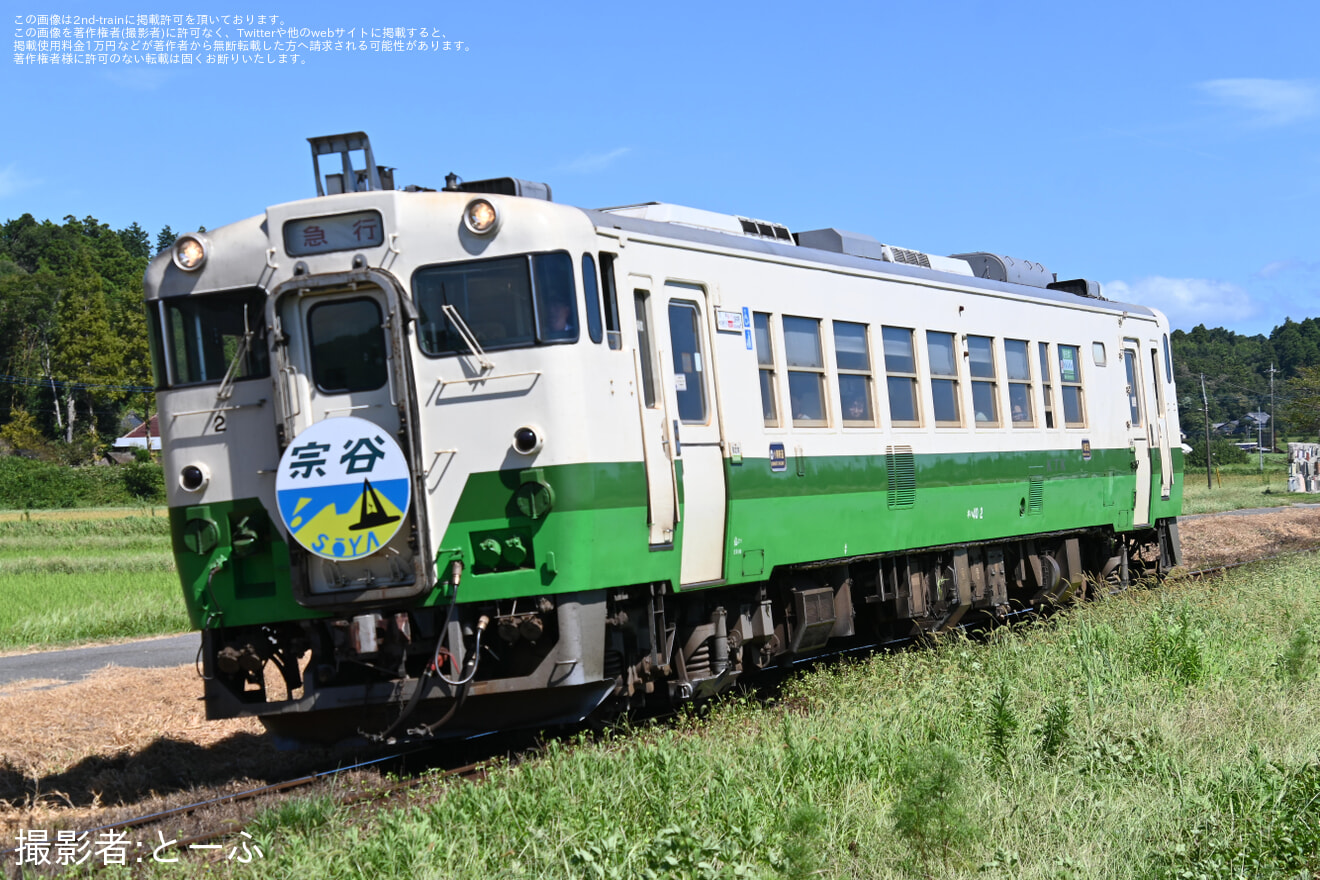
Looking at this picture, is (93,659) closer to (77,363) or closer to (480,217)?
(480,217)

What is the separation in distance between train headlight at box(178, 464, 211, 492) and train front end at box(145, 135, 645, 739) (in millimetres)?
A: 18

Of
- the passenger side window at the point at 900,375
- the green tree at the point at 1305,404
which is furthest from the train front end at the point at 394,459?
the green tree at the point at 1305,404

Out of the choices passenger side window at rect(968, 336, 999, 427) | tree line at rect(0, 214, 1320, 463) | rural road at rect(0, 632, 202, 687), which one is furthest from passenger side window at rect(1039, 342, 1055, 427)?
tree line at rect(0, 214, 1320, 463)

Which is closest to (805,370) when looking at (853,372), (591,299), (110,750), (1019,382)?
(853,372)

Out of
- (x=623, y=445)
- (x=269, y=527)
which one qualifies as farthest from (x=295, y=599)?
(x=623, y=445)

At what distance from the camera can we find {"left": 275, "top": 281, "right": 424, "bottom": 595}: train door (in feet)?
27.4

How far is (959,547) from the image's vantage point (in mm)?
13562

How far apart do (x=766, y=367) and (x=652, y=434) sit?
5.85 ft

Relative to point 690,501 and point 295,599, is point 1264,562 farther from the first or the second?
point 295,599

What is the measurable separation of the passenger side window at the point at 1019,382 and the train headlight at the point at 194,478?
8370mm

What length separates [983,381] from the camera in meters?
13.9

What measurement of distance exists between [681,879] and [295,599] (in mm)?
3567

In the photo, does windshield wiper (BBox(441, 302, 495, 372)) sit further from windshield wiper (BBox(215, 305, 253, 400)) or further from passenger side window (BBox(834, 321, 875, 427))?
passenger side window (BBox(834, 321, 875, 427))

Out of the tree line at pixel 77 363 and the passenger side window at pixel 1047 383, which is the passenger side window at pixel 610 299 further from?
the tree line at pixel 77 363
